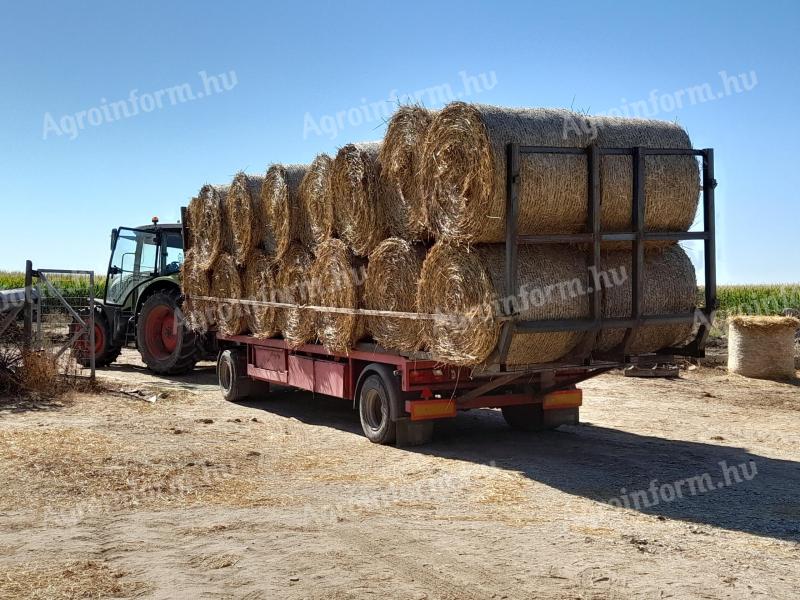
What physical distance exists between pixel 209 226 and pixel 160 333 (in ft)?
10.4

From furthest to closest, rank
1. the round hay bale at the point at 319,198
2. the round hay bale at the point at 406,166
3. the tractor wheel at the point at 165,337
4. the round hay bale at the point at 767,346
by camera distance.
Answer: the round hay bale at the point at 767,346 → the tractor wheel at the point at 165,337 → the round hay bale at the point at 319,198 → the round hay bale at the point at 406,166

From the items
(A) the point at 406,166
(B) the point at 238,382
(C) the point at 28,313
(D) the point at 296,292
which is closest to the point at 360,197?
(A) the point at 406,166

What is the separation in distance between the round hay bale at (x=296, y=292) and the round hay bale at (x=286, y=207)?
13cm

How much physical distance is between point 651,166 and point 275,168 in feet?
16.4

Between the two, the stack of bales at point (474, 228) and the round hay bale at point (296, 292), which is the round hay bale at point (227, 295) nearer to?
the round hay bale at point (296, 292)

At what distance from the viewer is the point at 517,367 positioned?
7.80 m

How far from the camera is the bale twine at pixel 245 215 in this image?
11688 mm

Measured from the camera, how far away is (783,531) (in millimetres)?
5980

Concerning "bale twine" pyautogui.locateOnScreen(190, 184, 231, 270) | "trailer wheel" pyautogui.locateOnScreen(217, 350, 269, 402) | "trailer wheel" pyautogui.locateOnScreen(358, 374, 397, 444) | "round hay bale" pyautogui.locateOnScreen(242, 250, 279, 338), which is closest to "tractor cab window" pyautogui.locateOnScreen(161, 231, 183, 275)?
"bale twine" pyautogui.locateOnScreen(190, 184, 231, 270)

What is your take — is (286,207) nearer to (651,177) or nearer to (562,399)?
(562,399)

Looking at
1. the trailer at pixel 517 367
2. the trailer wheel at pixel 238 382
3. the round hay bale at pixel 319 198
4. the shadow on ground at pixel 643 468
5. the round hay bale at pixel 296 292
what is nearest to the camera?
the shadow on ground at pixel 643 468

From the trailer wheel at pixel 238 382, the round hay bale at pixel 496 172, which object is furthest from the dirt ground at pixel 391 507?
the round hay bale at pixel 496 172

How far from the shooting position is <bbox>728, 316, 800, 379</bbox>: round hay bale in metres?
14.8

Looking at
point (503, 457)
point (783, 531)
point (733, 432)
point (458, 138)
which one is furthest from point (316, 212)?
point (783, 531)
